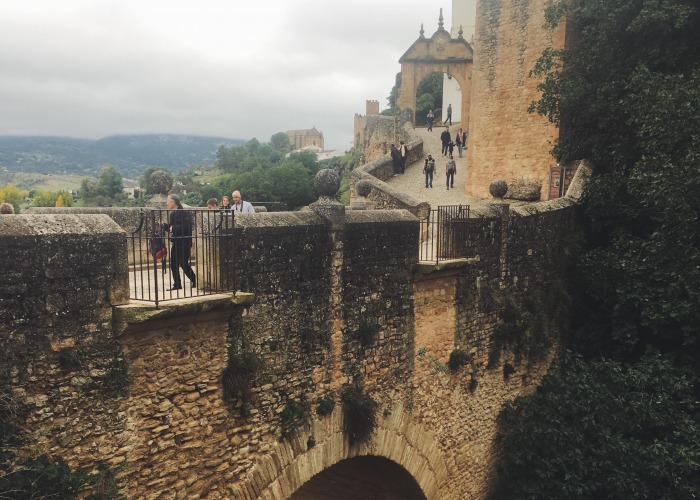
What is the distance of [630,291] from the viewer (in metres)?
10.5

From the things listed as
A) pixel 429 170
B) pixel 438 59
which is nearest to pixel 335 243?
pixel 429 170

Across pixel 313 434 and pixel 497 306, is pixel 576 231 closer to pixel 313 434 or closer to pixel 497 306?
pixel 497 306

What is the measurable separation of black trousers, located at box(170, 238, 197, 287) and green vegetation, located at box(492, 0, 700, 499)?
6.39 metres

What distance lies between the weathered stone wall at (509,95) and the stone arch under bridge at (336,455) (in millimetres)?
8463

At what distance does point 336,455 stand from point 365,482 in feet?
8.74

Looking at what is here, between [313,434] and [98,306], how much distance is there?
10.3 feet

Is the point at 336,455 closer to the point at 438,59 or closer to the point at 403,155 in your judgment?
the point at 403,155

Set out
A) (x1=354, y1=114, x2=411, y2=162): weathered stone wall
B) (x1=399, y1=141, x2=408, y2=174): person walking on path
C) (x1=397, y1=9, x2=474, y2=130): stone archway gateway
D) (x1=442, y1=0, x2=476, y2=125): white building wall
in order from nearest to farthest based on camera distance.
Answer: (x1=399, y1=141, x2=408, y2=174): person walking on path, (x1=354, y1=114, x2=411, y2=162): weathered stone wall, (x1=397, y1=9, x2=474, y2=130): stone archway gateway, (x1=442, y1=0, x2=476, y2=125): white building wall

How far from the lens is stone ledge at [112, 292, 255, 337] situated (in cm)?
485

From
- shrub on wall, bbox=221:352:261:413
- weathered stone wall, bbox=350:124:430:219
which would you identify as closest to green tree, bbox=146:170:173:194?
shrub on wall, bbox=221:352:261:413

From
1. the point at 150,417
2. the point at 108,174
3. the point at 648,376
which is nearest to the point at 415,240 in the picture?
the point at 150,417

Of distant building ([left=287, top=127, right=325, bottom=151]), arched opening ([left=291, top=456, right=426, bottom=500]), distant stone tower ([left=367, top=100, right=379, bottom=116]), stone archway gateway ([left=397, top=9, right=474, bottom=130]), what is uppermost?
distant building ([left=287, top=127, right=325, bottom=151])

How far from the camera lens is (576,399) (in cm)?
998

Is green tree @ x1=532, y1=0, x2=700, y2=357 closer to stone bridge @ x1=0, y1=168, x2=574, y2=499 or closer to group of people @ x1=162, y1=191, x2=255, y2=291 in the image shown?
stone bridge @ x1=0, y1=168, x2=574, y2=499
